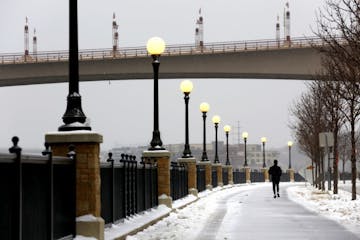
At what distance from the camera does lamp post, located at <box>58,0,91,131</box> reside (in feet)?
37.1

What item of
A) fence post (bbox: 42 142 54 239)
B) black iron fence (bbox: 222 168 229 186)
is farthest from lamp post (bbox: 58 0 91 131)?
black iron fence (bbox: 222 168 229 186)

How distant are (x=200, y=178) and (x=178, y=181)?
1062 cm

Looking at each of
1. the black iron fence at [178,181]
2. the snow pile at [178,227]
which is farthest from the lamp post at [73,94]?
the black iron fence at [178,181]

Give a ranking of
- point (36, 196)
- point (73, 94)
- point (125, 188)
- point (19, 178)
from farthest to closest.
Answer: point (125, 188), point (73, 94), point (36, 196), point (19, 178)

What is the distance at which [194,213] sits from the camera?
19812 mm

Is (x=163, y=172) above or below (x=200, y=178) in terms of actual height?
above

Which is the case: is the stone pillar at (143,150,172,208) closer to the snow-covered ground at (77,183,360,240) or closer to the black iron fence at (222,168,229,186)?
the snow-covered ground at (77,183,360,240)

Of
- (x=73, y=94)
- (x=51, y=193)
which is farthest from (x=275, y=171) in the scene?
(x=51, y=193)

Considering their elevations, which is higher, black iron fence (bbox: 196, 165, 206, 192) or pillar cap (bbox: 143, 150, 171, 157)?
pillar cap (bbox: 143, 150, 171, 157)

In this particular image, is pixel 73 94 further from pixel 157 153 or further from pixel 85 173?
pixel 157 153

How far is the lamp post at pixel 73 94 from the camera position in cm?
1131

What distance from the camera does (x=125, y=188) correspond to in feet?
46.9

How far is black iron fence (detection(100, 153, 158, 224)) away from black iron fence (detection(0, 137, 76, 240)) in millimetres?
1826

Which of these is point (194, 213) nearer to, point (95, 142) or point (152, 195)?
point (152, 195)
